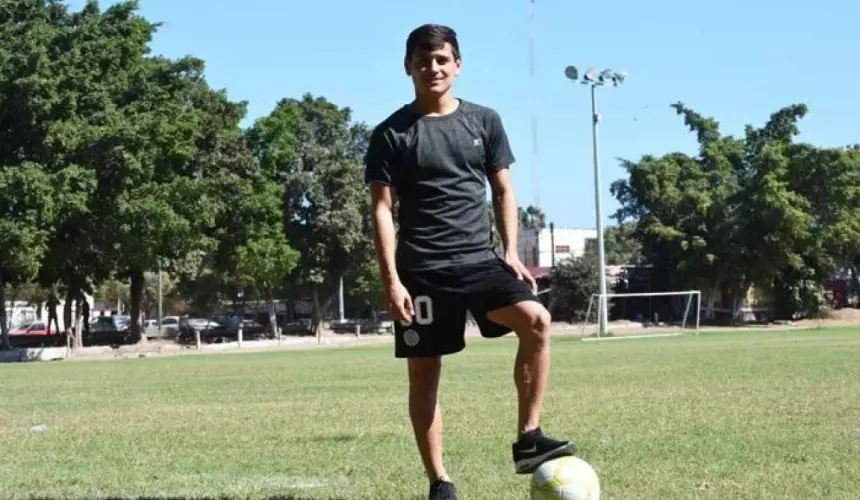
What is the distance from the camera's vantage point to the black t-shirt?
17.7 feet

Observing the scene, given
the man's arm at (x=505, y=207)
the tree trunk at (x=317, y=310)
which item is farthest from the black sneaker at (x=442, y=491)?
the tree trunk at (x=317, y=310)

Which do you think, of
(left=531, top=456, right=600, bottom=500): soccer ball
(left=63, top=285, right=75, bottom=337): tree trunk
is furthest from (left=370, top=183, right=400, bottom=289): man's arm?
(left=63, top=285, right=75, bottom=337): tree trunk

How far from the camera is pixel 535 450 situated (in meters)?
5.16

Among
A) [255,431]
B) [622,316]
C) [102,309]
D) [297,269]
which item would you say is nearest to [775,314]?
[622,316]

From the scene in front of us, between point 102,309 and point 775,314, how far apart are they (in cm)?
7632

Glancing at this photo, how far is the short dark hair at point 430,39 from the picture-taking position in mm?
5379

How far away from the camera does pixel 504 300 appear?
5.31 m

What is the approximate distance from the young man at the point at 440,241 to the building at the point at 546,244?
345 feet

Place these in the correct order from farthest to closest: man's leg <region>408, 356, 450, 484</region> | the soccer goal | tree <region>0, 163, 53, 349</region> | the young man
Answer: the soccer goal → tree <region>0, 163, 53, 349</region> → man's leg <region>408, 356, 450, 484</region> → the young man

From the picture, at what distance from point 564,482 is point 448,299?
104 cm

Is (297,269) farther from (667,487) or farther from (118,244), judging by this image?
(667,487)

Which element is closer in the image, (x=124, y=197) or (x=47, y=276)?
(x=124, y=197)

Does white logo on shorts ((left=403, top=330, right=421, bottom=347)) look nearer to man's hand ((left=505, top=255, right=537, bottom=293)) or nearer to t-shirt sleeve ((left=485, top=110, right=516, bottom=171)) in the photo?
man's hand ((left=505, top=255, right=537, bottom=293))

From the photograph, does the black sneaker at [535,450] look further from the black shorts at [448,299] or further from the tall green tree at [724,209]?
the tall green tree at [724,209]
